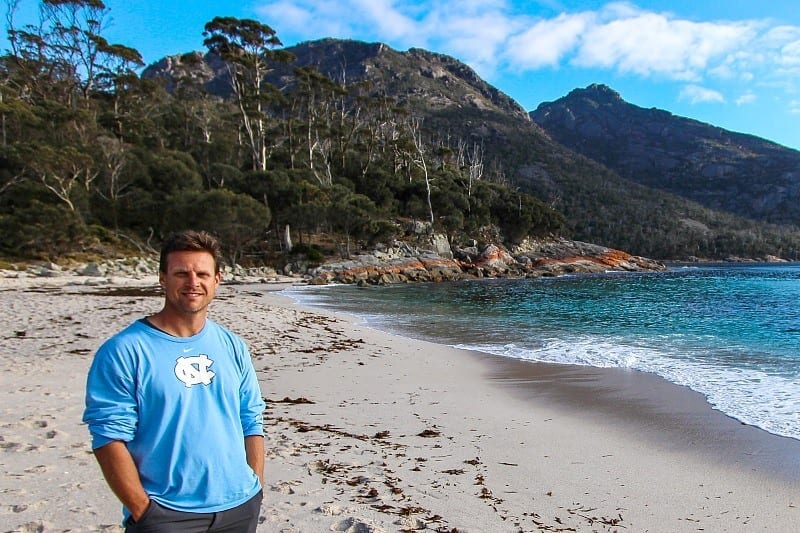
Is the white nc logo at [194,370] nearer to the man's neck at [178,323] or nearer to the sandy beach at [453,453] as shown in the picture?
the man's neck at [178,323]

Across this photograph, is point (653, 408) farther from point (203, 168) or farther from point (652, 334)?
point (203, 168)

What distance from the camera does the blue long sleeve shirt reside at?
1608 millimetres

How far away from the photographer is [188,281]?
1.86 m

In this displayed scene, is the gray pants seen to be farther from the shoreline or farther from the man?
the shoreline

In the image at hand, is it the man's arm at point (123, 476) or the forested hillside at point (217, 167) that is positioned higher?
the forested hillside at point (217, 167)

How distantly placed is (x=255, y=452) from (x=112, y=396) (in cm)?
64

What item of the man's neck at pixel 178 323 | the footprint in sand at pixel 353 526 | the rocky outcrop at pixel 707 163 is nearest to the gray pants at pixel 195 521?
the man's neck at pixel 178 323

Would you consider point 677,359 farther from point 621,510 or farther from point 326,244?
point 326,244

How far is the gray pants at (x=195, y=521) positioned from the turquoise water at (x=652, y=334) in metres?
6.13

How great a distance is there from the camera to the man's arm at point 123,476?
1.56 m

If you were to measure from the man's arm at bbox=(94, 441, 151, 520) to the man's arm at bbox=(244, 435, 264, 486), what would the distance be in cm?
45

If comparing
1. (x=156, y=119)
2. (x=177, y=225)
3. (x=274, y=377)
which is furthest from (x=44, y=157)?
(x=274, y=377)

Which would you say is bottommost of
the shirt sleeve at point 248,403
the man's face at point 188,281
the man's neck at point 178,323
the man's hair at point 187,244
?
the shirt sleeve at point 248,403

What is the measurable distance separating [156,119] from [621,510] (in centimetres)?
5648
